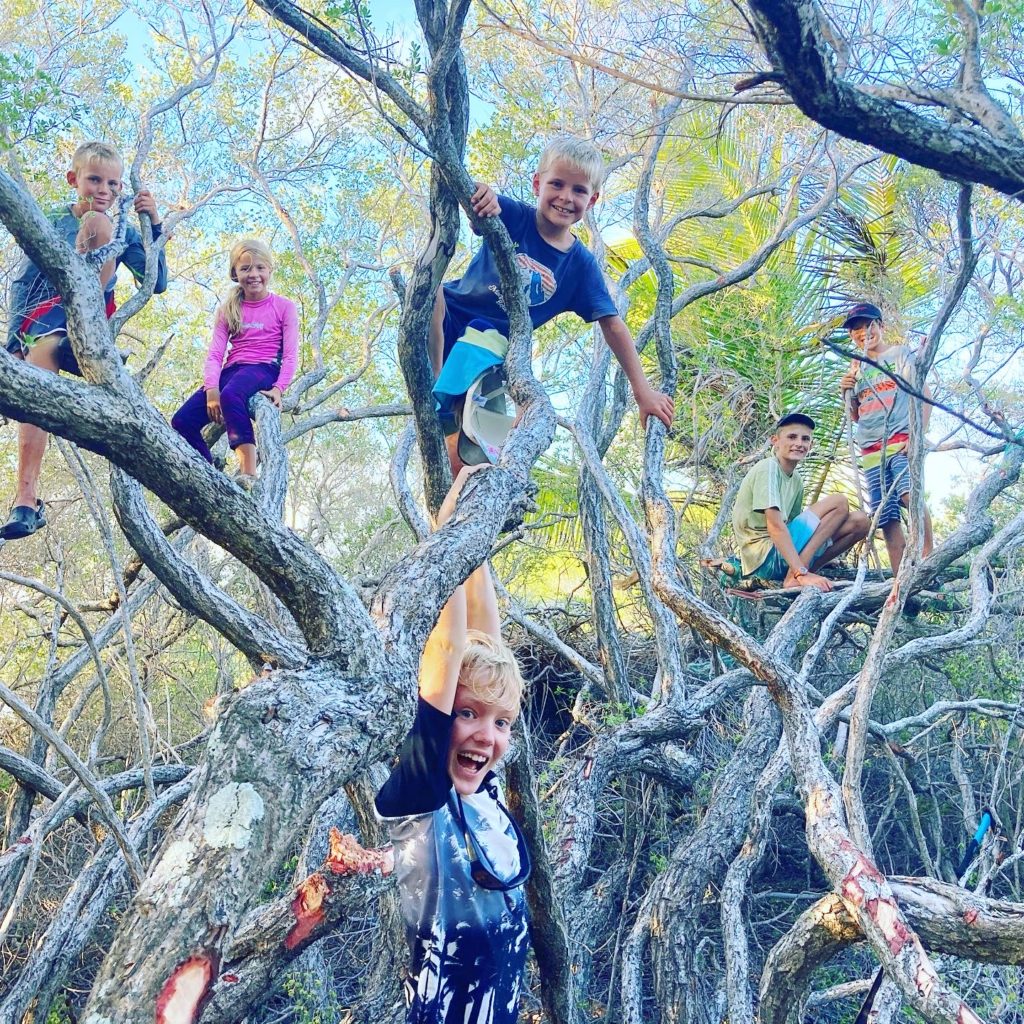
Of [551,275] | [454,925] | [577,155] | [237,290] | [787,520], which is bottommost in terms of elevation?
[454,925]

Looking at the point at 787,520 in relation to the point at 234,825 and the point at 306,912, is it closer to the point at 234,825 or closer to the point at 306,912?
the point at 306,912

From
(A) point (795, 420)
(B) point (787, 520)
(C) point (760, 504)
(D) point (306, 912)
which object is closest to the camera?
(D) point (306, 912)

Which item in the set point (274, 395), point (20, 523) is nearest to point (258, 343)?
point (274, 395)

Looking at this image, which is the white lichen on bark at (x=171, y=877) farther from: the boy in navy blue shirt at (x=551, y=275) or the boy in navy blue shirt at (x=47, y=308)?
the boy in navy blue shirt at (x=47, y=308)

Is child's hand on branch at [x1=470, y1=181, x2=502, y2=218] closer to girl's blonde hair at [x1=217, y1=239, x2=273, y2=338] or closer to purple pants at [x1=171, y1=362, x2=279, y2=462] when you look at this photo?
purple pants at [x1=171, y1=362, x2=279, y2=462]

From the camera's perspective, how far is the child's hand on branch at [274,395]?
4.22 m

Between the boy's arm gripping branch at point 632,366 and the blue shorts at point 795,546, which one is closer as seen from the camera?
the boy's arm gripping branch at point 632,366

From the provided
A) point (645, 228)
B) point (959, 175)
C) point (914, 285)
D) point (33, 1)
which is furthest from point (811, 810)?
point (33, 1)

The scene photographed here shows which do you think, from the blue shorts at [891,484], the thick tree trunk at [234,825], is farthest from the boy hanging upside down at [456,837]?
the blue shorts at [891,484]

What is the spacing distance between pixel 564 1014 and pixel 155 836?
10.8 feet

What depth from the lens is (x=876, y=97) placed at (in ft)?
7.09

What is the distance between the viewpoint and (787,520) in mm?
5668

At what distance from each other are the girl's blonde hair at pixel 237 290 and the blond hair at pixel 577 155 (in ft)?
5.53

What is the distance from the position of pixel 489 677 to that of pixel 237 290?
9.33 feet
